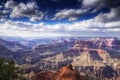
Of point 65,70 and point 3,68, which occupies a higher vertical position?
point 3,68

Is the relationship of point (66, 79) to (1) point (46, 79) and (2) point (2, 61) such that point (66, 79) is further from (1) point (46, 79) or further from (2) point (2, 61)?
(2) point (2, 61)

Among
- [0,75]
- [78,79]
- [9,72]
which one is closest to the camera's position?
[0,75]

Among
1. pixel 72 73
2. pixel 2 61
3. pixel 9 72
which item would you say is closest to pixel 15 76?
pixel 9 72

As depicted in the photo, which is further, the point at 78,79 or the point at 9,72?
the point at 78,79

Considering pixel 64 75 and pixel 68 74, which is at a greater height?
pixel 68 74

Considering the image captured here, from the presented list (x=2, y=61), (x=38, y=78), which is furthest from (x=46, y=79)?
(x=2, y=61)

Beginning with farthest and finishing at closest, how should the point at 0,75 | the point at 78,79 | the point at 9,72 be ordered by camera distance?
the point at 78,79 → the point at 9,72 → the point at 0,75

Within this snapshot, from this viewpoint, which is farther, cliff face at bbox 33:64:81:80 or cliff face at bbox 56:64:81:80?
cliff face at bbox 33:64:81:80

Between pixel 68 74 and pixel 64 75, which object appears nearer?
pixel 68 74

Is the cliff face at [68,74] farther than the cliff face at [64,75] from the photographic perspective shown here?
No

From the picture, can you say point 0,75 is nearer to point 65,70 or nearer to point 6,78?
point 6,78
